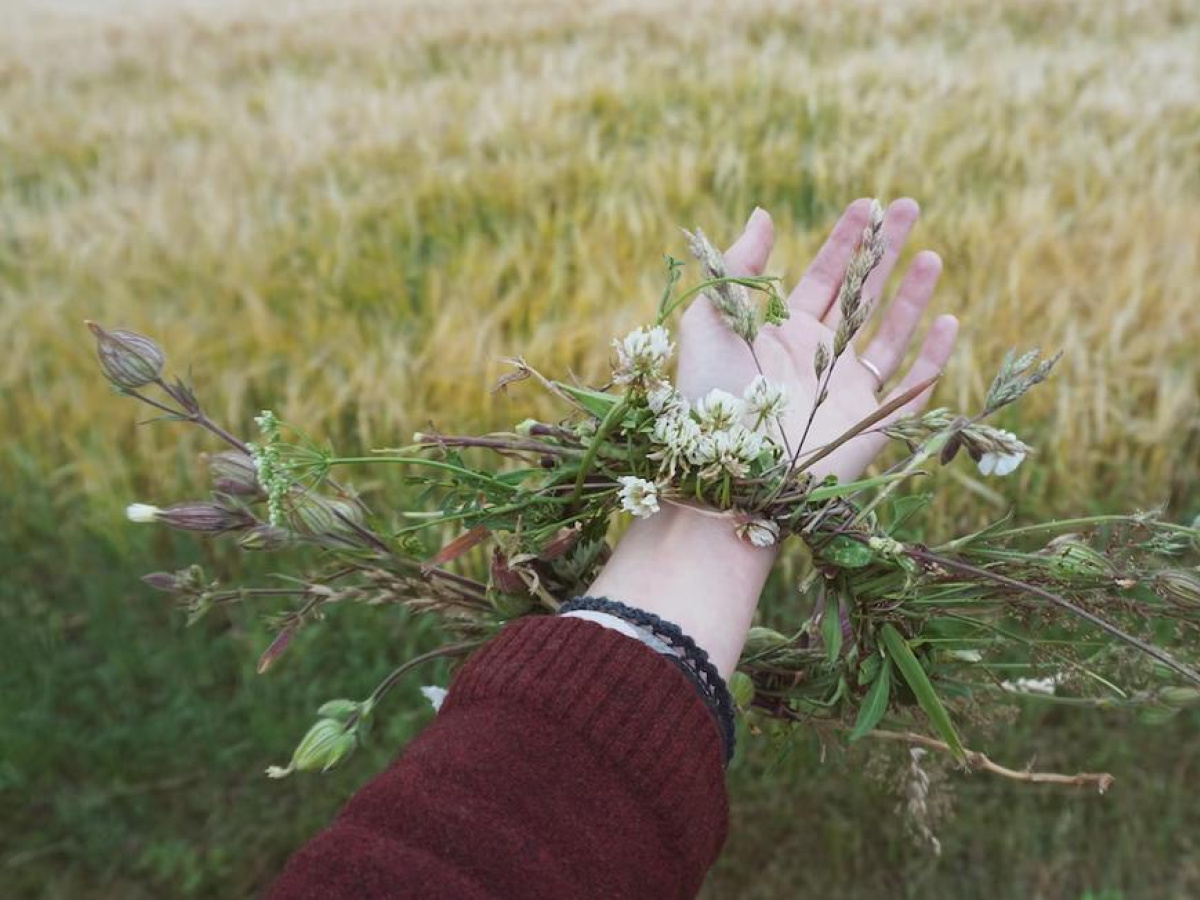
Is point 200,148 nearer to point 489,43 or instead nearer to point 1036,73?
point 489,43

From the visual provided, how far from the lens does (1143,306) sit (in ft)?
5.43

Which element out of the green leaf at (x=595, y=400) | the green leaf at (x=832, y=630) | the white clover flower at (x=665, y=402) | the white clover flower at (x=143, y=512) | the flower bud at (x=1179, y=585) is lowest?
the green leaf at (x=832, y=630)

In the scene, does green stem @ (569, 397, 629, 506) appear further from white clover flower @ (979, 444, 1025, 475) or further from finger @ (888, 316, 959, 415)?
finger @ (888, 316, 959, 415)

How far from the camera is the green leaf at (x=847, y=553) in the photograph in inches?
30.4

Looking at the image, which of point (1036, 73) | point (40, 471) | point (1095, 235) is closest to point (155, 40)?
point (40, 471)

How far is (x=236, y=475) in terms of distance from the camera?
819 mm

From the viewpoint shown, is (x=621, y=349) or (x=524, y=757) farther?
(x=621, y=349)

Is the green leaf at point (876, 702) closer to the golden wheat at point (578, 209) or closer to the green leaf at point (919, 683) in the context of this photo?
the green leaf at point (919, 683)

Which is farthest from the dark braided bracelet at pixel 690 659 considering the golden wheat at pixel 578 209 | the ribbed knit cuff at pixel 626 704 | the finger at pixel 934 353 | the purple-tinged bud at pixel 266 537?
the golden wheat at pixel 578 209

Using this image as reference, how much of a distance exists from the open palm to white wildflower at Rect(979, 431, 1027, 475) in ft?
0.70

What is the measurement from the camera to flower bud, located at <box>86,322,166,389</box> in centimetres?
82

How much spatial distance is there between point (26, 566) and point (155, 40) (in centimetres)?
214

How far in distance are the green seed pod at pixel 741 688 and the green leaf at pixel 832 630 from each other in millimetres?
96

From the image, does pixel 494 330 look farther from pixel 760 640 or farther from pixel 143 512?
pixel 143 512
